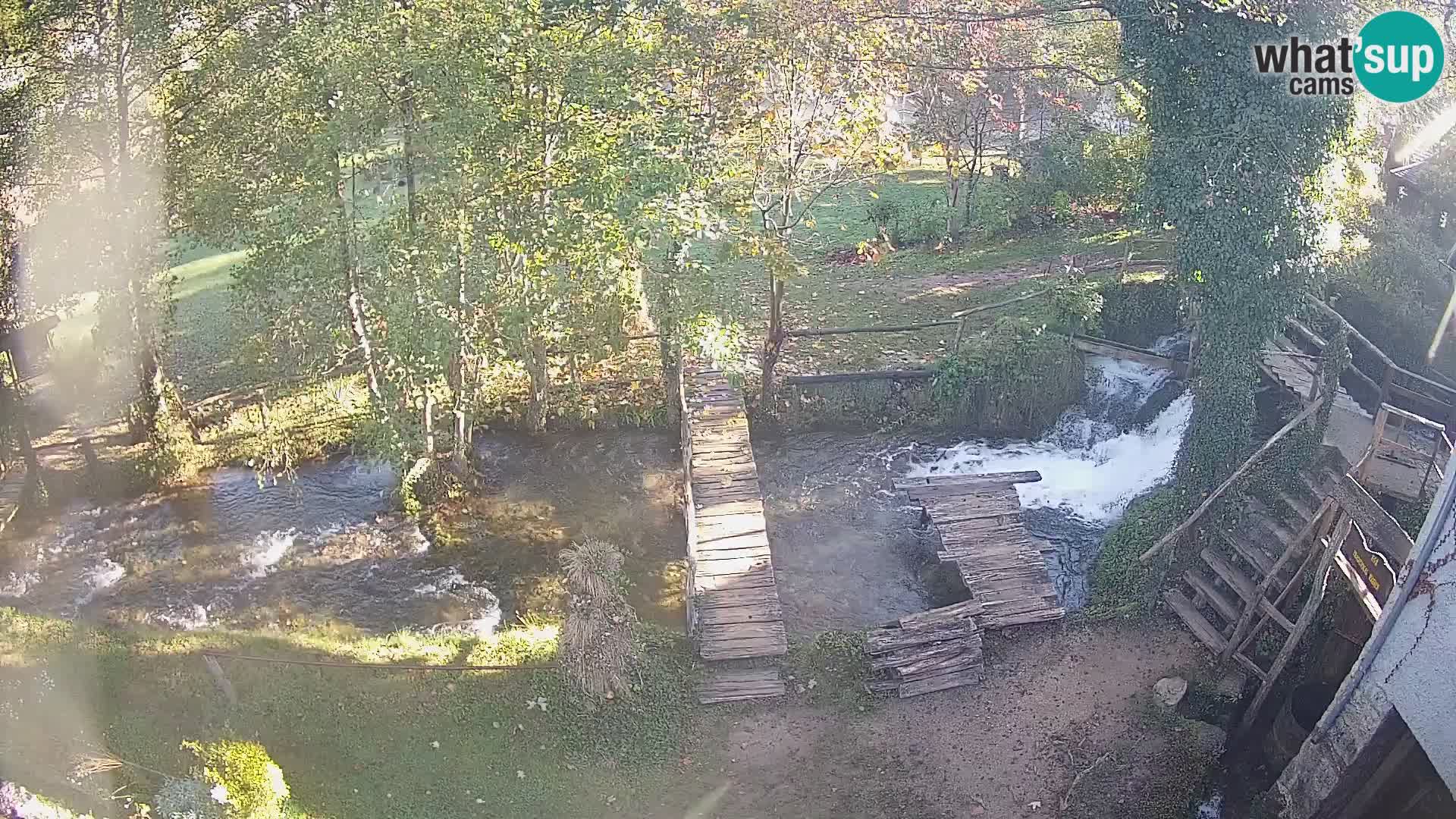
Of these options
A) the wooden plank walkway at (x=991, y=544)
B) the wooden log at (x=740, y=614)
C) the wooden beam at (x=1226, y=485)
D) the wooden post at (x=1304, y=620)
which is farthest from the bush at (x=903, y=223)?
the wooden post at (x=1304, y=620)

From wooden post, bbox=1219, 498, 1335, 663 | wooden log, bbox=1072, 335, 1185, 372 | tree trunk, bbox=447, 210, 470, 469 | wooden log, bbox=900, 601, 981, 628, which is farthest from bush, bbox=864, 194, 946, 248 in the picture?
wooden post, bbox=1219, 498, 1335, 663

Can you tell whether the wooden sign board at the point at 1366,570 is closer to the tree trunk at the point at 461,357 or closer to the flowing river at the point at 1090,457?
the flowing river at the point at 1090,457

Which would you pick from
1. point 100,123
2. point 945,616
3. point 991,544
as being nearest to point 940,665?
point 945,616

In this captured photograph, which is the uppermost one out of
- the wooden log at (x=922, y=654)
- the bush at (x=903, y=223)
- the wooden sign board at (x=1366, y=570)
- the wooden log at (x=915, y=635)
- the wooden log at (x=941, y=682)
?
the bush at (x=903, y=223)

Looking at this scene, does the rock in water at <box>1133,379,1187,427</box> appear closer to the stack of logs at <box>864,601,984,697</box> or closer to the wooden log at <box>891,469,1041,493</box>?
the wooden log at <box>891,469,1041,493</box>

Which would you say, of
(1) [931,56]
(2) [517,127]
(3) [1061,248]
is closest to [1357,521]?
(2) [517,127]

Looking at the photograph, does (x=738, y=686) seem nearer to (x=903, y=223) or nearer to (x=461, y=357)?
(x=461, y=357)
